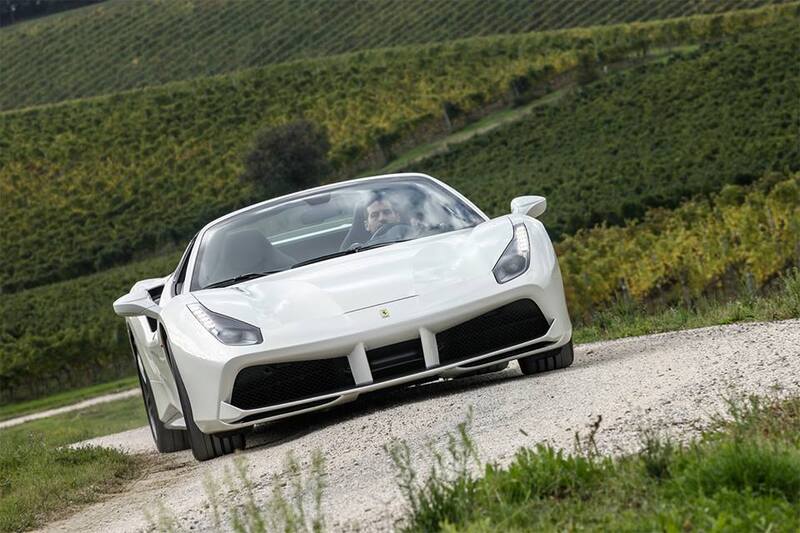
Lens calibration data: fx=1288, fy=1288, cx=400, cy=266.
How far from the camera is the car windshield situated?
8227 millimetres

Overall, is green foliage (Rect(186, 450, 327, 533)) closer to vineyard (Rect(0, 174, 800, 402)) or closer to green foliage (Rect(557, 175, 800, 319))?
vineyard (Rect(0, 174, 800, 402))

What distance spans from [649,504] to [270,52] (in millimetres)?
100097

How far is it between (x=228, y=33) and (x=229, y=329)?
102599 mm

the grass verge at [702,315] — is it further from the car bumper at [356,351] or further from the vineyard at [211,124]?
the vineyard at [211,124]

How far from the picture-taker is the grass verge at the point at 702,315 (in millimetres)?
9312

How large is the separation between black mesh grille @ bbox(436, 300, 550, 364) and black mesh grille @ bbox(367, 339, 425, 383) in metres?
0.13

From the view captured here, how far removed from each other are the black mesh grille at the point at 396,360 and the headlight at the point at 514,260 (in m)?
0.64

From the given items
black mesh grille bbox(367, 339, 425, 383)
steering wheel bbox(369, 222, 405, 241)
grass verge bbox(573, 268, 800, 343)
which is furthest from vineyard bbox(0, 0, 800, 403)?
black mesh grille bbox(367, 339, 425, 383)

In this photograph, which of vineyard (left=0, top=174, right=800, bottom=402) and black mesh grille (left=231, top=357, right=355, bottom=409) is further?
vineyard (left=0, top=174, right=800, bottom=402)

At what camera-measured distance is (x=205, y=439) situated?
24.7ft

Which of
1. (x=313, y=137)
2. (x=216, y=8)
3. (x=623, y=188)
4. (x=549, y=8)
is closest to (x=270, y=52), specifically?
(x=216, y=8)

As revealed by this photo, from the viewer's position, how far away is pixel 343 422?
721 centimetres

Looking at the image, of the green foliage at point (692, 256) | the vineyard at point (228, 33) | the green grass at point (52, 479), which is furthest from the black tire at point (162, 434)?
the vineyard at point (228, 33)

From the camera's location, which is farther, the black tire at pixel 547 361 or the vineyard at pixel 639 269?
the vineyard at pixel 639 269
